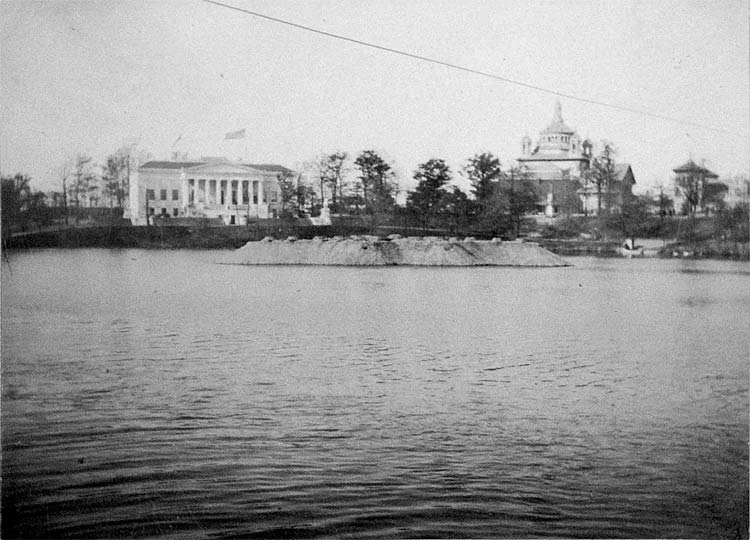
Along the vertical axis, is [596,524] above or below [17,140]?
below

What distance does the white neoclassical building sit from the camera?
4434 millimetres

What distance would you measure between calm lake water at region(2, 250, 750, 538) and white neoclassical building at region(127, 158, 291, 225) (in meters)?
0.32

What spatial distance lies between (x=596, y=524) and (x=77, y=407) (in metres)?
2.49

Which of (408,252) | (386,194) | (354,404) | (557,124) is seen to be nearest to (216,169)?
(386,194)

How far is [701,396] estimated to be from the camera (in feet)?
14.4

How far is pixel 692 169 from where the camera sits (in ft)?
16.6

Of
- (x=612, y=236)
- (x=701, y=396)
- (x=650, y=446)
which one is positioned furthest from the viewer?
(x=612, y=236)

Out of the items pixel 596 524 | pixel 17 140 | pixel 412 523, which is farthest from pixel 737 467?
pixel 17 140

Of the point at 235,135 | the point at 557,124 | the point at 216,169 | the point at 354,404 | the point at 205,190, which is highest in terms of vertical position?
the point at 557,124

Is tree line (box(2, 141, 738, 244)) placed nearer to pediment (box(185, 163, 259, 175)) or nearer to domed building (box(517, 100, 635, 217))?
domed building (box(517, 100, 635, 217))

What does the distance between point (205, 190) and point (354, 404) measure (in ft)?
5.09

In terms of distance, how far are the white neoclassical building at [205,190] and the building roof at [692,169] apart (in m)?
2.58

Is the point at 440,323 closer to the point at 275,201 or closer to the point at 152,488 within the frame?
the point at 275,201

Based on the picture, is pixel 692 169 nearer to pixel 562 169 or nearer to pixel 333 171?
pixel 562 169
